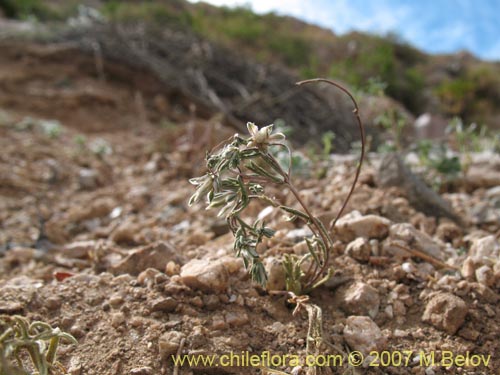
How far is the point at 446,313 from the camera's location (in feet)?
4.32

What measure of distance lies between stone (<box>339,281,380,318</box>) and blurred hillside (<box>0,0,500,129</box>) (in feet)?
21.3

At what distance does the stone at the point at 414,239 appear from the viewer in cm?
165

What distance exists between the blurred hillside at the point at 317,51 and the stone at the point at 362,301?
21.3 ft

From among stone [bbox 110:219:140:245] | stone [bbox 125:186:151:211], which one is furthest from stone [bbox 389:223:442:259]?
stone [bbox 125:186:151:211]

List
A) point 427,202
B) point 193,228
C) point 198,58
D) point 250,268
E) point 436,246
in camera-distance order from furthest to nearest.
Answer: point 198,58
point 193,228
point 427,202
point 436,246
point 250,268

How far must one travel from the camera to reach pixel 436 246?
1.71m

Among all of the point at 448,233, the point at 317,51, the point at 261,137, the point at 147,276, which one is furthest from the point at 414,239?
the point at 317,51

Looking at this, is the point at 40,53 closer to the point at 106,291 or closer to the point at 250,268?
the point at 106,291

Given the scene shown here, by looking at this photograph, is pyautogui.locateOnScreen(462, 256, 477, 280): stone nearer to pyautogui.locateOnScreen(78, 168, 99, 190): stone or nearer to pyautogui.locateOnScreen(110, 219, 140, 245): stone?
pyautogui.locateOnScreen(110, 219, 140, 245): stone

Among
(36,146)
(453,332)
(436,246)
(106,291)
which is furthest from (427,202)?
(36,146)

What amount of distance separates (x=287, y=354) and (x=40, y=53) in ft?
20.0

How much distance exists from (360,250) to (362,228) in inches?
5.6

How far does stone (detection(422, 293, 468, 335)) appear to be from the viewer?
1.31 metres

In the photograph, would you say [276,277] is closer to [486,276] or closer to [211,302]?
[211,302]
